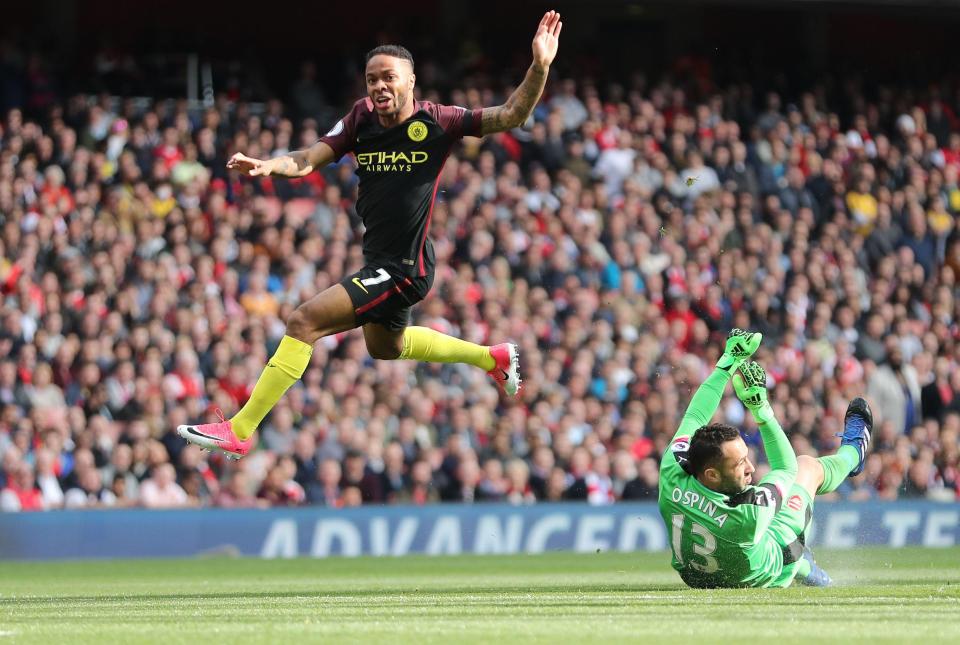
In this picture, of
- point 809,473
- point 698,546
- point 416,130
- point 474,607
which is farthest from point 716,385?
point 416,130

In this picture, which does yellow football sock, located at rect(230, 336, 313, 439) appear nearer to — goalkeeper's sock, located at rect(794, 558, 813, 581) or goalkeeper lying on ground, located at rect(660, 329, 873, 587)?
goalkeeper lying on ground, located at rect(660, 329, 873, 587)

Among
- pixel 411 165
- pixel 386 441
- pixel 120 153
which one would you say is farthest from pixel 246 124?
pixel 411 165

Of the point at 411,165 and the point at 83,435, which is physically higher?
the point at 411,165

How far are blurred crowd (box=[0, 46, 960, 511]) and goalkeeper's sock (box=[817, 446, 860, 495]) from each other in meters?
6.90

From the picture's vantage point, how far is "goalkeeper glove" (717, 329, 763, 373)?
998cm

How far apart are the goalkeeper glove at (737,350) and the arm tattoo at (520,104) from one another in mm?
1897

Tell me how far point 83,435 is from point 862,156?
Answer: 1149 centimetres

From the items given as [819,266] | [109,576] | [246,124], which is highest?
[246,124]

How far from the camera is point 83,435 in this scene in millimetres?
15664

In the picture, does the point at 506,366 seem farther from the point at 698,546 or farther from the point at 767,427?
the point at 698,546

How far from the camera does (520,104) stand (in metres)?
9.42

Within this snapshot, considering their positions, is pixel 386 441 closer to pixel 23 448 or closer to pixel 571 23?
pixel 23 448

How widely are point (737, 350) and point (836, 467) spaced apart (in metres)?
0.93

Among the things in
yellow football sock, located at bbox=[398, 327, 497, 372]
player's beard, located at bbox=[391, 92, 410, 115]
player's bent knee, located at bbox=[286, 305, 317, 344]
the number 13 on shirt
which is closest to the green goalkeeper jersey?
the number 13 on shirt
